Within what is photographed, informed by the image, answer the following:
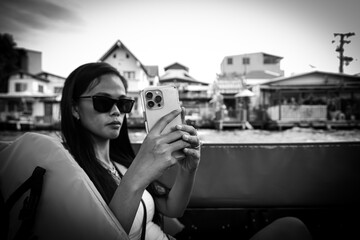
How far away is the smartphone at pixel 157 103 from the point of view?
29.3 inches

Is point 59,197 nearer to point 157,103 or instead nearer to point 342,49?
point 157,103

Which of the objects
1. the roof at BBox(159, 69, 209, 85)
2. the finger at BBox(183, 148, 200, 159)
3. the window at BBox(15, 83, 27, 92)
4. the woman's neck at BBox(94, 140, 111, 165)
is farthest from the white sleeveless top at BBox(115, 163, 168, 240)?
the window at BBox(15, 83, 27, 92)

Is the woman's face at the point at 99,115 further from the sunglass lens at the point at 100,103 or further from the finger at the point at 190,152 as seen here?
the finger at the point at 190,152

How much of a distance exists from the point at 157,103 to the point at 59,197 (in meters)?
0.40

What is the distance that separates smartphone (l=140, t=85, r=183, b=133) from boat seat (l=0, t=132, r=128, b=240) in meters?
0.27

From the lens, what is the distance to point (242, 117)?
39.7 feet

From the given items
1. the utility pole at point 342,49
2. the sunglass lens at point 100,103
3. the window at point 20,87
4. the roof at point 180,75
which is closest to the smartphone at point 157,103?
the sunglass lens at point 100,103

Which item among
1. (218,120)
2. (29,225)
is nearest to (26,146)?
(29,225)

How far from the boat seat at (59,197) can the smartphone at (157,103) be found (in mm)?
271

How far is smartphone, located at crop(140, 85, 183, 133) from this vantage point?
74 cm

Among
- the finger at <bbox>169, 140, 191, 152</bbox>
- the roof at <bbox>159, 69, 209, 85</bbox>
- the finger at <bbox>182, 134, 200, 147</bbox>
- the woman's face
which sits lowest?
the finger at <bbox>169, 140, 191, 152</bbox>

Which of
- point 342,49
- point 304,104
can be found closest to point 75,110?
point 342,49

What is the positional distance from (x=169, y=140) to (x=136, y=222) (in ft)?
1.45

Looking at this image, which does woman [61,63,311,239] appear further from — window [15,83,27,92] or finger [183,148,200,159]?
window [15,83,27,92]
